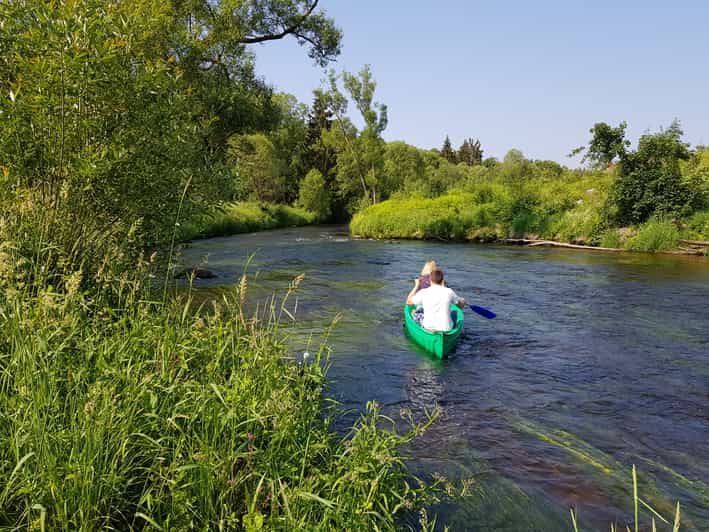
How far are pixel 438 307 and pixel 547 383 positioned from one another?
2045 millimetres

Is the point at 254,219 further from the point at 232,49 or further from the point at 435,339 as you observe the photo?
the point at 435,339

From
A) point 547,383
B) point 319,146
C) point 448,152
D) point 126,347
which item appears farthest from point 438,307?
point 448,152

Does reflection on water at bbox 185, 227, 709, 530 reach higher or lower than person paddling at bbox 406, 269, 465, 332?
lower

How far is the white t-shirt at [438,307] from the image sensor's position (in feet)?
27.6

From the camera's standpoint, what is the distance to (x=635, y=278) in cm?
1492

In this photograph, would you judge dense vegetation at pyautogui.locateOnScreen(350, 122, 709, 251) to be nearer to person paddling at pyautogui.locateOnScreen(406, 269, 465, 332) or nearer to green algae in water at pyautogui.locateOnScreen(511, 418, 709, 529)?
person paddling at pyautogui.locateOnScreen(406, 269, 465, 332)

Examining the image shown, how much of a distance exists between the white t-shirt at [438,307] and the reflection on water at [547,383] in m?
0.62

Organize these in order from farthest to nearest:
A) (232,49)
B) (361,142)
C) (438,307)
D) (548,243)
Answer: (361,142)
(548,243)
(232,49)
(438,307)

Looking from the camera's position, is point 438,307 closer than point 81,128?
No

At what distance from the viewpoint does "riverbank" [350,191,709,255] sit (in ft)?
67.7

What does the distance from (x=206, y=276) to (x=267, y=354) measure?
1116 centimetres

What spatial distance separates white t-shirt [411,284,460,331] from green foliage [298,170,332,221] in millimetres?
41396

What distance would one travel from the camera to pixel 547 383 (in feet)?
23.9

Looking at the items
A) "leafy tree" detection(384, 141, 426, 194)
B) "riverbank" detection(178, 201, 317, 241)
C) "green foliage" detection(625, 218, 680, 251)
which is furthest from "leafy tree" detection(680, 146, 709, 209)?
"riverbank" detection(178, 201, 317, 241)
